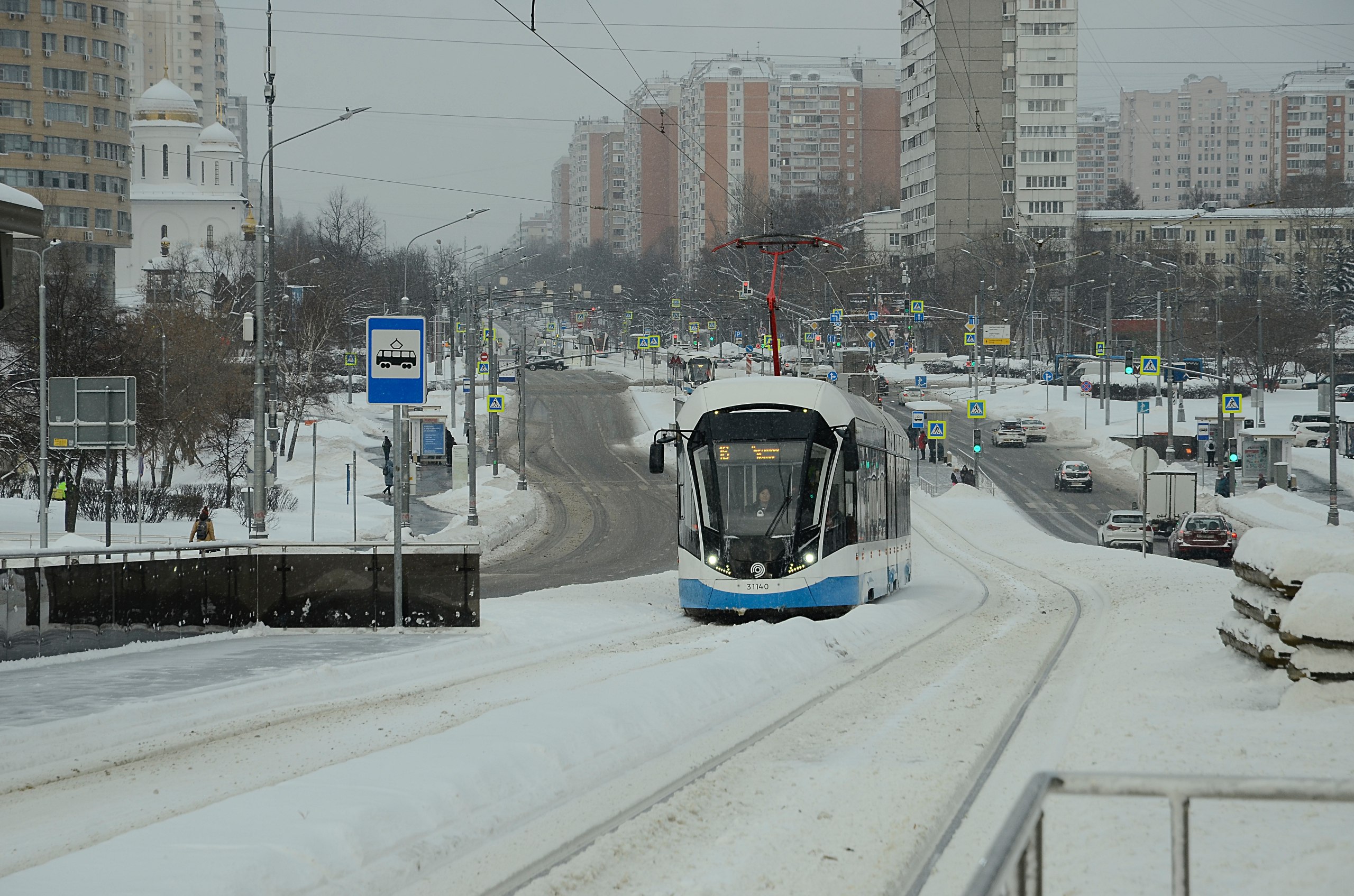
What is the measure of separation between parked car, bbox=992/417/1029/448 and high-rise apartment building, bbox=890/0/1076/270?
170 feet

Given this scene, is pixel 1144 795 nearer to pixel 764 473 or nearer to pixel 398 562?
pixel 398 562

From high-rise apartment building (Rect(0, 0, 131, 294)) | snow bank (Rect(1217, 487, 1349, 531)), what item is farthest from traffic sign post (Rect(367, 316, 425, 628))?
high-rise apartment building (Rect(0, 0, 131, 294))

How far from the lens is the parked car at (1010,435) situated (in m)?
81.6

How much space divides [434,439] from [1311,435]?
148 ft

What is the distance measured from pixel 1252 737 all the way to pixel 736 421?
38.8 feet

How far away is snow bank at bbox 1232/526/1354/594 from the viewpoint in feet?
33.8

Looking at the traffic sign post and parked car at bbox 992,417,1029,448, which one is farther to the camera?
parked car at bbox 992,417,1029,448

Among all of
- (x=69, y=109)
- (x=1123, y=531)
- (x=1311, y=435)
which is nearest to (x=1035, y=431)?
(x=1311, y=435)

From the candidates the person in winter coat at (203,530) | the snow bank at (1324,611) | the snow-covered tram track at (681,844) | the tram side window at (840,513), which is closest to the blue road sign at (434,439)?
the person in winter coat at (203,530)

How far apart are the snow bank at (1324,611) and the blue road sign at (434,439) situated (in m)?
62.9

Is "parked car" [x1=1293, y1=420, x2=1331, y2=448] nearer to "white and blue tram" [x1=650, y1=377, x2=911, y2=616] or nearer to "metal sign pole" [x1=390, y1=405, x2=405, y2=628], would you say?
"white and blue tram" [x1=650, y1=377, x2=911, y2=616]

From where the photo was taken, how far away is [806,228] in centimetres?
12044

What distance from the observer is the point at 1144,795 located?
4.01 meters

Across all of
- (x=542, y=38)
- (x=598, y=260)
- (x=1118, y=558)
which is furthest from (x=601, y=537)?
(x=598, y=260)
